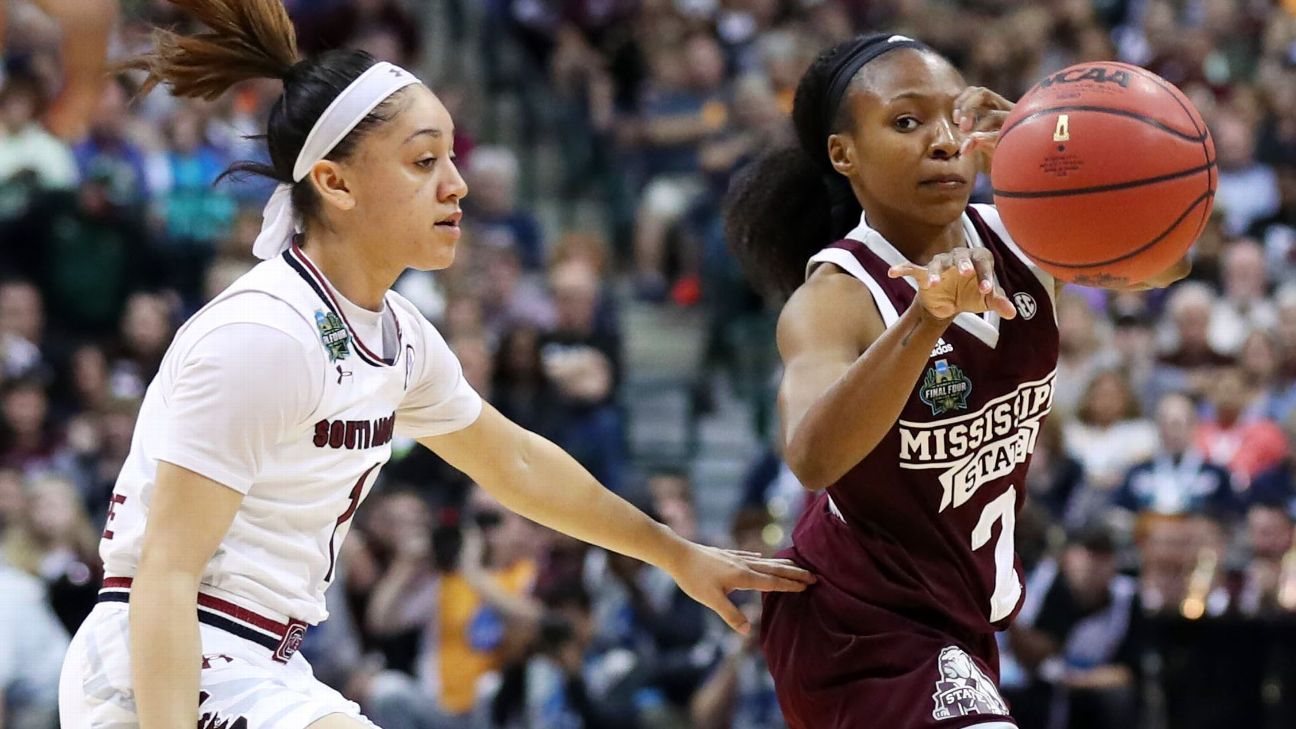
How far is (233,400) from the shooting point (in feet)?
10.7

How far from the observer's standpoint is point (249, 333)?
3.33m

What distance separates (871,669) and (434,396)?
1.14 metres

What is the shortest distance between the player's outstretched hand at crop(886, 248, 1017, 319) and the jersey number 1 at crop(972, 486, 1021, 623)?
0.78 meters

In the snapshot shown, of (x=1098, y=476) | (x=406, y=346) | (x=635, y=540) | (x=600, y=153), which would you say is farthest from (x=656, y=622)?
(x=600, y=153)

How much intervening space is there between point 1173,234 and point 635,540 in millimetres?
1423

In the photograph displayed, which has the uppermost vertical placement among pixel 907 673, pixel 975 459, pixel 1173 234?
pixel 1173 234

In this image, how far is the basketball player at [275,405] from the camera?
10.6 feet

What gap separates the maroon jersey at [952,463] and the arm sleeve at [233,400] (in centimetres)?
128

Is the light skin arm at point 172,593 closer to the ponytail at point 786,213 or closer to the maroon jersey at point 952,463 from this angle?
the maroon jersey at point 952,463

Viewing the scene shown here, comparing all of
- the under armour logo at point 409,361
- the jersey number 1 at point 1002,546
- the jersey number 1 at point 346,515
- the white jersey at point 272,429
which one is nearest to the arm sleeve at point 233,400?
the white jersey at point 272,429

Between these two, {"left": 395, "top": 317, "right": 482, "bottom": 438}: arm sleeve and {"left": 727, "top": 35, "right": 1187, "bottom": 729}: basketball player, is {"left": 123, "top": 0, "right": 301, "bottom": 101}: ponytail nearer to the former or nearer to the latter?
{"left": 395, "top": 317, "right": 482, "bottom": 438}: arm sleeve

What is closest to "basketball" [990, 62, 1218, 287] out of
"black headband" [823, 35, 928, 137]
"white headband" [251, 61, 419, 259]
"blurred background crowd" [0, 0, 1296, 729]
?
"black headband" [823, 35, 928, 137]

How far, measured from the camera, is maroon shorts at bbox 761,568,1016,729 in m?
3.77

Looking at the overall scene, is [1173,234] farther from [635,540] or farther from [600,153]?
[600,153]
